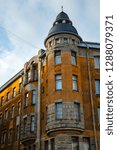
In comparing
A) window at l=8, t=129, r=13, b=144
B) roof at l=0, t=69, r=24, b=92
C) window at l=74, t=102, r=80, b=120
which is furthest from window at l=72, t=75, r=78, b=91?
window at l=8, t=129, r=13, b=144

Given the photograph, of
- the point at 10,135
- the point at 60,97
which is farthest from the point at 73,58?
the point at 10,135

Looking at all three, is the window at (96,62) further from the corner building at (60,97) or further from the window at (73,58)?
the window at (73,58)

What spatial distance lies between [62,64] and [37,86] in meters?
5.39

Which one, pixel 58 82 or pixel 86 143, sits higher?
pixel 58 82

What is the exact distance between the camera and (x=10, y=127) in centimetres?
3875

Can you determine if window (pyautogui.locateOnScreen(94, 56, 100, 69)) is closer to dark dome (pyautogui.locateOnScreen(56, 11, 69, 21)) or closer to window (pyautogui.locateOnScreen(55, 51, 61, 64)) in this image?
window (pyautogui.locateOnScreen(55, 51, 61, 64))

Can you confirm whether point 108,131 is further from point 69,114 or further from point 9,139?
point 9,139

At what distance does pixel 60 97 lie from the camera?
28500 millimetres

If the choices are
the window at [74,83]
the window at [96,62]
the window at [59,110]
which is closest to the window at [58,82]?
the window at [74,83]

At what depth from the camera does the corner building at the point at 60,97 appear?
2739 centimetres

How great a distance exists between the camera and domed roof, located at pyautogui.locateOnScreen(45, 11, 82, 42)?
106ft

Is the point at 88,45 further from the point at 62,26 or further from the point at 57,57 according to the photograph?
the point at 57,57

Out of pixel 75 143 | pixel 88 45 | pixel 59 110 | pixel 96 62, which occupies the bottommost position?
pixel 75 143

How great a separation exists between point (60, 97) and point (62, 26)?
32.3ft
